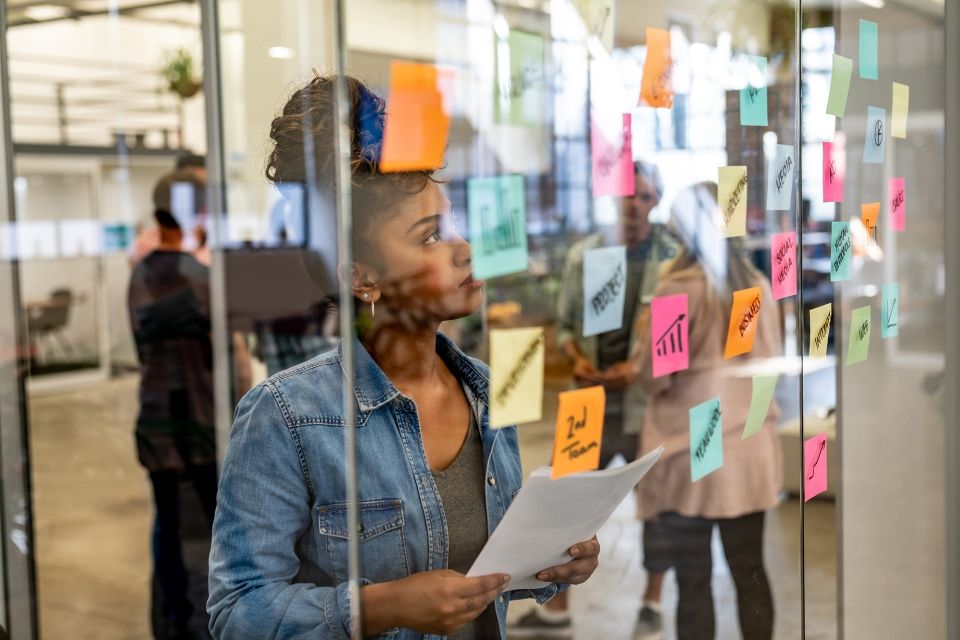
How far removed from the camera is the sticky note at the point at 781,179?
194cm

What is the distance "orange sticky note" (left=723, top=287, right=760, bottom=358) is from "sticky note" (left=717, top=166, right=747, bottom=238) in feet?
0.39

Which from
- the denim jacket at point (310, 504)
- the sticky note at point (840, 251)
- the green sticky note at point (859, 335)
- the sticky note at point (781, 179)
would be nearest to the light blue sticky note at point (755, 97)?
the sticky note at point (781, 179)

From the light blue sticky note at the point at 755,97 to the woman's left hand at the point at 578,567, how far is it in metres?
0.84

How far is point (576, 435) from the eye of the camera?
138 cm

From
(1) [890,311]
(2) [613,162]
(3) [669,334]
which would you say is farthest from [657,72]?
(1) [890,311]

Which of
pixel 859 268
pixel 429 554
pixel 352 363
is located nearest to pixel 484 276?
pixel 352 363

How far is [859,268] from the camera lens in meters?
2.43

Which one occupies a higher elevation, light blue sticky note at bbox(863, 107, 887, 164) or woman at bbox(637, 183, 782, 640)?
light blue sticky note at bbox(863, 107, 887, 164)

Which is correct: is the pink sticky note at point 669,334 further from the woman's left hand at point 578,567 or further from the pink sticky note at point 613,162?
the woman's left hand at point 578,567

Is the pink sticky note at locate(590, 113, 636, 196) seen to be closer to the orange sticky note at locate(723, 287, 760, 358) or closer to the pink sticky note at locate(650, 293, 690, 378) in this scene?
the pink sticky note at locate(650, 293, 690, 378)

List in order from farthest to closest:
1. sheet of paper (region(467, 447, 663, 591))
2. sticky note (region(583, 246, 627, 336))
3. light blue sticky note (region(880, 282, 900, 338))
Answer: light blue sticky note (region(880, 282, 900, 338))
sticky note (region(583, 246, 627, 336))
sheet of paper (region(467, 447, 663, 591))

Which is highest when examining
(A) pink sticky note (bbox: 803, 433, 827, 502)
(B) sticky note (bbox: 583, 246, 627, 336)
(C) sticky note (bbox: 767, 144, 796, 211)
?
(C) sticky note (bbox: 767, 144, 796, 211)

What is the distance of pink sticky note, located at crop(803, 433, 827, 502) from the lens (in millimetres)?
2271

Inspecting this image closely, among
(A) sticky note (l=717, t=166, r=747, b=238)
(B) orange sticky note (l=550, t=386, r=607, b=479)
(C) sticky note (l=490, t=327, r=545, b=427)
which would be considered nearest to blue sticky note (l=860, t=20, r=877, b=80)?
(A) sticky note (l=717, t=166, r=747, b=238)
